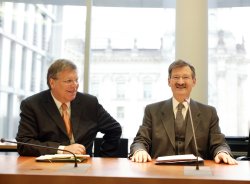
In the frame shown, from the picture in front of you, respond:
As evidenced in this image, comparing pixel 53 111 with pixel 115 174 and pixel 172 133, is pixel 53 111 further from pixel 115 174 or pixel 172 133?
pixel 115 174

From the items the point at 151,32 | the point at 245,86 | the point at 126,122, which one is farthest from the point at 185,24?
the point at 126,122

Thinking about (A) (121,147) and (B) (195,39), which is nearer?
(A) (121,147)

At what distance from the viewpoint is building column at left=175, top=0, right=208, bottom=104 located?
4.24 m

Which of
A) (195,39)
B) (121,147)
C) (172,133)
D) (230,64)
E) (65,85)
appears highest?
(195,39)

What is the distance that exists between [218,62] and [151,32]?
986mm

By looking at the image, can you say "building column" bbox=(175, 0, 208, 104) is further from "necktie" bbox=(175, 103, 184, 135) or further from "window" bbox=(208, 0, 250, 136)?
"necktie" bbox=(175, 103, 184, 135)

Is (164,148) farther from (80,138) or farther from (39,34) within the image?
(39,34)

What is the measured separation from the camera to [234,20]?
4828 mm

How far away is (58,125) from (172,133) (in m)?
0.82

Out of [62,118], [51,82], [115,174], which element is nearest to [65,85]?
[51,82]

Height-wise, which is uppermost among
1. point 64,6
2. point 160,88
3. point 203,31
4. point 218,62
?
point 64,6

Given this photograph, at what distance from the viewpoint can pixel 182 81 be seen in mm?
2621

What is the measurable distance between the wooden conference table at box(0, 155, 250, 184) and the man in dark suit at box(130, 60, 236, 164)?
60 cm

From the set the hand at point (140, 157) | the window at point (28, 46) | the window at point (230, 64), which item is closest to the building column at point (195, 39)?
the window at point (230, 64)
